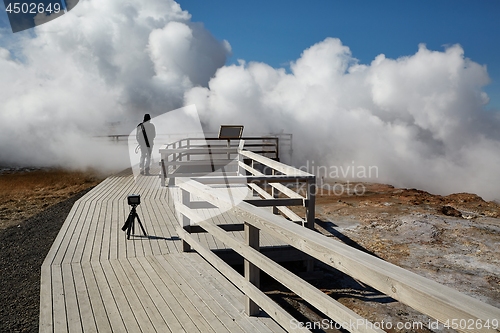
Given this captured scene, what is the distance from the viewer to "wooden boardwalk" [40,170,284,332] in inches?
135

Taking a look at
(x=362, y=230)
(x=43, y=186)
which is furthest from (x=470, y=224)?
(x=43, y=186)

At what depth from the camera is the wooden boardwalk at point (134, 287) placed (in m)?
3.43

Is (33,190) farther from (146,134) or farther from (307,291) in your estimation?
(307,291)

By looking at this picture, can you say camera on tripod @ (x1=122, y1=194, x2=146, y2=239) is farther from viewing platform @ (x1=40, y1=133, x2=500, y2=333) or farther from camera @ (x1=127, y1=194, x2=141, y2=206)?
viewing platform @ (x1=40, y1=133, x2=500, y2=333)

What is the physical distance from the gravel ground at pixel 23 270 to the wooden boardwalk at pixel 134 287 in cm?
19

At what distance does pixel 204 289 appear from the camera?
13.6 ft

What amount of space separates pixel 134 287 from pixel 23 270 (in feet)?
Result: 7.53

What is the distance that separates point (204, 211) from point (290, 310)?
2872mm

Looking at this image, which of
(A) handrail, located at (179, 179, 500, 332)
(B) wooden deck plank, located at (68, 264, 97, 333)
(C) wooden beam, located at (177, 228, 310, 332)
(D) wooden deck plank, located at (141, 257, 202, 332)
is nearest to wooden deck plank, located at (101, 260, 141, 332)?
(B) wooden deck plank, located at (68, 264, 97, 333)

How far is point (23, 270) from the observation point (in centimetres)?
549

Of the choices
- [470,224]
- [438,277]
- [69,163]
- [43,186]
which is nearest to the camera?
[438,277]

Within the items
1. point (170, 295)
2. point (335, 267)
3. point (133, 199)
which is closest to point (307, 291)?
point (335, 267)

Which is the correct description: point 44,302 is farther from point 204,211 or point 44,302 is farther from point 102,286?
point 204,211

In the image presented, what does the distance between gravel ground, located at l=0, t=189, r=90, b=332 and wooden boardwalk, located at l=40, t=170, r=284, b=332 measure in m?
0.19
